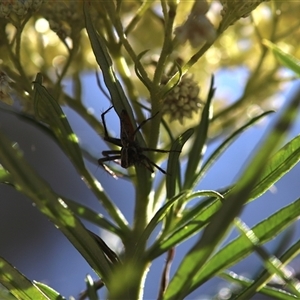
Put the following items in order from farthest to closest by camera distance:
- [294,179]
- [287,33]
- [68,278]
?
[294,179]
[68,278]
[287,33]

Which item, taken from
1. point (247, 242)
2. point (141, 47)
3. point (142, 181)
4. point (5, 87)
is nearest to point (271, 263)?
point (247, 242)

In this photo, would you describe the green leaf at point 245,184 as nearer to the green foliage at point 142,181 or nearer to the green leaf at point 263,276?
the green foliage at point 142,181

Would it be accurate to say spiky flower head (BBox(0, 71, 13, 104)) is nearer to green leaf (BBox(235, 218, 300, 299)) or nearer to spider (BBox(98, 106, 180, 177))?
spider (BBox(98, 106, 180, 177))

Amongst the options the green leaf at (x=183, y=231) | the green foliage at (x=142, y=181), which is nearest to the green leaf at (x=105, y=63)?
the green foliage at (x=142, y=181)

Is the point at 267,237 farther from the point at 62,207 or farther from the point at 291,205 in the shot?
the point at 62,207

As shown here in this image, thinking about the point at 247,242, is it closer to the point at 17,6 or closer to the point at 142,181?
the point at 142,181

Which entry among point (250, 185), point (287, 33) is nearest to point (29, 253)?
point (287, 33)

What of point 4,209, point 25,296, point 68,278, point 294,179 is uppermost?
point 294,179
